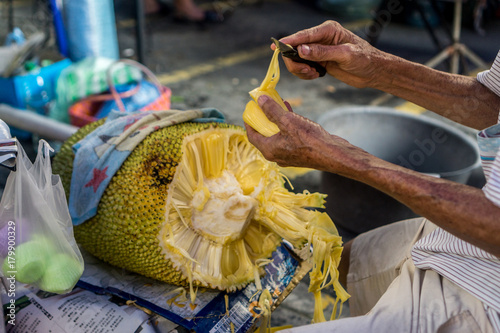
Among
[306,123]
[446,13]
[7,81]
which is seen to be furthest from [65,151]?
[446,13]

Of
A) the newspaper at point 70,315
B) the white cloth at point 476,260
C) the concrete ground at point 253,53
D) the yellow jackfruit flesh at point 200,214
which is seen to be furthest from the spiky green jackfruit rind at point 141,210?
the concrete ground at point 253,53

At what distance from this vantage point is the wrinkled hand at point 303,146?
0.91m

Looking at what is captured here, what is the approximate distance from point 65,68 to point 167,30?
2.76 m

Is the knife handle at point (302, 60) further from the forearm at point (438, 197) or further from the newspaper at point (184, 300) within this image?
the newspaper at point (184, 300)

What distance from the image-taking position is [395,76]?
132cm

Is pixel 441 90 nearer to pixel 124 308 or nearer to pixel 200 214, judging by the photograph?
pixel 200 214

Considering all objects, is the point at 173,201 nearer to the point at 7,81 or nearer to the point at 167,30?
the point at 7,81

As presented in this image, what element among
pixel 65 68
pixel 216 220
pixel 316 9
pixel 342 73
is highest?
pixel 342 73

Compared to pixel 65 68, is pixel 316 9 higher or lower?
lower

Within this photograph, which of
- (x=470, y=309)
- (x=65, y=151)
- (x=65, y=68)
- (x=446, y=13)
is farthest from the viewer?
(x=446, y=13)

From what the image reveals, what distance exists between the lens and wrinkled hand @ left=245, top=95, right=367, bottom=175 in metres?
0.91

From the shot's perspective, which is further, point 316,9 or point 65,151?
point 316,9

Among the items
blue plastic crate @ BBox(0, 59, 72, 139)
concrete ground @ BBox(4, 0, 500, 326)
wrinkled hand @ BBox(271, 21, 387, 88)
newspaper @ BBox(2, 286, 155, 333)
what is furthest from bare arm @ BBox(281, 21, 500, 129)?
blue plastic crate @ BBox(0, 59, 72, 139)

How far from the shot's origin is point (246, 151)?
130 cm
